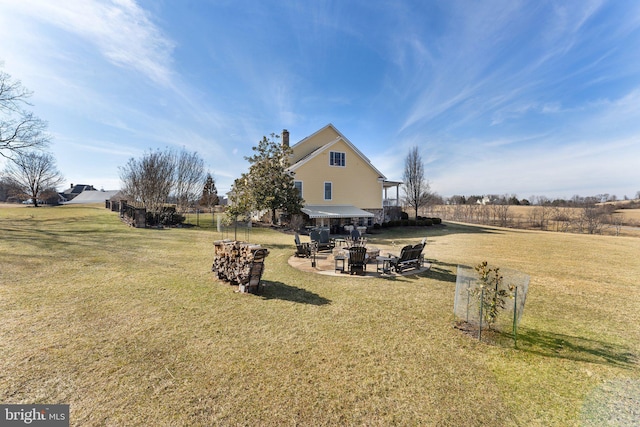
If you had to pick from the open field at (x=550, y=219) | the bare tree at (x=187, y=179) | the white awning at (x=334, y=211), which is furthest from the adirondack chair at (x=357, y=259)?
the open field at (x=550, y=219)

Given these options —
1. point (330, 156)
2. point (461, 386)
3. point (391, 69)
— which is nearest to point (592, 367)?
point (461, 386)

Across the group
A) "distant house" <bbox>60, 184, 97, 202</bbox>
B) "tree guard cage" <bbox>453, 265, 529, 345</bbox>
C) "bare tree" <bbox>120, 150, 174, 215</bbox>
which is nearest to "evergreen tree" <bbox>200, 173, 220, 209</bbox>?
"bare tree" <bbox>120, 150, 174, 215</bbox>

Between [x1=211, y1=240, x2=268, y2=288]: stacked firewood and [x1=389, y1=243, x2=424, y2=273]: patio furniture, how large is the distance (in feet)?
17.0

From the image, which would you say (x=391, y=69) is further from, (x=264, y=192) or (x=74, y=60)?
(x=74, y=60)

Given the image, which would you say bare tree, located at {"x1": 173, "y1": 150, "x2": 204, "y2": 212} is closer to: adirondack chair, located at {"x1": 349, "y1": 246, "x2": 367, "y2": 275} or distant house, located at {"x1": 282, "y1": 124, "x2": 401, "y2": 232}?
distant house, located at {"x1": 282, "y1": 124, "x2": 401, "y2": 232}

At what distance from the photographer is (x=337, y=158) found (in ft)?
92.7

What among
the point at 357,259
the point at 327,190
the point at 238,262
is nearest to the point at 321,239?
the point at 357,259

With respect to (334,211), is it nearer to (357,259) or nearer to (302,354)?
(357,259)

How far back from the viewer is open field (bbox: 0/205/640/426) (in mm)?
3238

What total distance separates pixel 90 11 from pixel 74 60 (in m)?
3.77

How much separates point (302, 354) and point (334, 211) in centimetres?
2183

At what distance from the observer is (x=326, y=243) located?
14.1 meters

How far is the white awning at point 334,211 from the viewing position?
79.8 ft

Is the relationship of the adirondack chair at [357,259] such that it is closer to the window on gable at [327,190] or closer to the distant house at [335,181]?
the distant house at [335,181]
